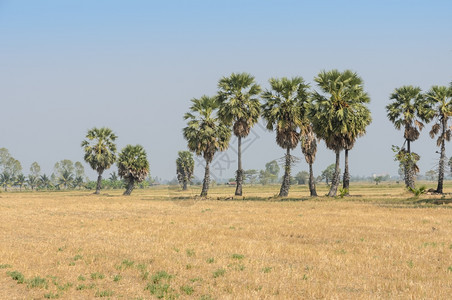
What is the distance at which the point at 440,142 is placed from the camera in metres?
64.4

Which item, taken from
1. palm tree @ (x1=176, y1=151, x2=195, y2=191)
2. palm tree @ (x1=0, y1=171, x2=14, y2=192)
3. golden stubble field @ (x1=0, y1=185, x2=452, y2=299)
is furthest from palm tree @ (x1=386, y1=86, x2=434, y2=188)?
palm tree @ (x1=0, y1=171, x2=14, y2=192)

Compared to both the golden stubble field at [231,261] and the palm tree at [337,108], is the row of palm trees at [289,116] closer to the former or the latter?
the palm tree at [337,108]

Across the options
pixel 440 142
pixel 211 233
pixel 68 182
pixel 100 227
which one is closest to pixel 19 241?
pixel 100 227

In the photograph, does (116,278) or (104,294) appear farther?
(116,278)

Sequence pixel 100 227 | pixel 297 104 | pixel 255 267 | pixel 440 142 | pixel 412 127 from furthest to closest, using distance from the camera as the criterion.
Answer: pixel 412 127
pixel 440 142
pixel 297 104
pixel 100 227
pixel 255 267

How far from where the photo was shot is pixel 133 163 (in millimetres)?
86500

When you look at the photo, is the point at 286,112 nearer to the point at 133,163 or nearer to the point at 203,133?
the point at 203,133

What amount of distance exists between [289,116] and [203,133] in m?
12.6

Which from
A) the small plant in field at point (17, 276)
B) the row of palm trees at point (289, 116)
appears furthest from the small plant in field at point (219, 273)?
the row of palm trees at point (289, 116)

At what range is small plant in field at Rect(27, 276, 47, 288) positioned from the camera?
12656 millimetres

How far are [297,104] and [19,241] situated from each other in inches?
1729

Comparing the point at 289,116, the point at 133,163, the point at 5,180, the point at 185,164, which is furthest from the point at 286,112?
the point at 5,180

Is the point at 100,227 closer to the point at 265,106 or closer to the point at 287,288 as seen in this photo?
the point at 287,288

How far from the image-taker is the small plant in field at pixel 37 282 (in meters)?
12.7
